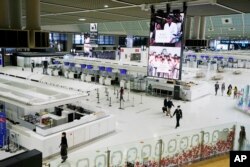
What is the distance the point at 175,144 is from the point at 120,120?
267 inches

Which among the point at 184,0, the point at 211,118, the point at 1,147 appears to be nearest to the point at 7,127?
the point at 1,147

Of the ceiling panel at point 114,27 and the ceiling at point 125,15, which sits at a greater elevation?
the ceiling panel at point 114,27

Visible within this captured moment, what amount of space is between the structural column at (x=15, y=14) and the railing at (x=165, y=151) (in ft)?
16.0

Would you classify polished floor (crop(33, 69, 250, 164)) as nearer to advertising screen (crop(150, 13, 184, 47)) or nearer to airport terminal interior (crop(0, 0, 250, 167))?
airport terminal interior (crop(0, 0, 250, 167))

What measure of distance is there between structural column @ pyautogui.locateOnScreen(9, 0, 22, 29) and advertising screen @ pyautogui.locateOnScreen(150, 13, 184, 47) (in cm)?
931

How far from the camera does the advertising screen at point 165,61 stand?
1820 centimetres

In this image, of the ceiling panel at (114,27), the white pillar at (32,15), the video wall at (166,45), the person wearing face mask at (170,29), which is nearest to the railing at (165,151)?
the white pillar at (32,15)

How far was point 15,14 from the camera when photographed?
31.6 ft

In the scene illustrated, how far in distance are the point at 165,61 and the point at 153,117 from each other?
4.52 m

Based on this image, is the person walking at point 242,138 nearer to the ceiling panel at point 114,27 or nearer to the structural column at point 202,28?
the structural column at point 202,28

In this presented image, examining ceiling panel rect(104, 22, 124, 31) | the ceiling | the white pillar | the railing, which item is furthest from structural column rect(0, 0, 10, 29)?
ceiling panel rect(104, 22, 124, 31)

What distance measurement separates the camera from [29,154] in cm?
561

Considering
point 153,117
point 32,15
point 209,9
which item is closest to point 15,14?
point 32,15

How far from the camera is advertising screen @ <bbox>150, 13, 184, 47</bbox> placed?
1675 cm
